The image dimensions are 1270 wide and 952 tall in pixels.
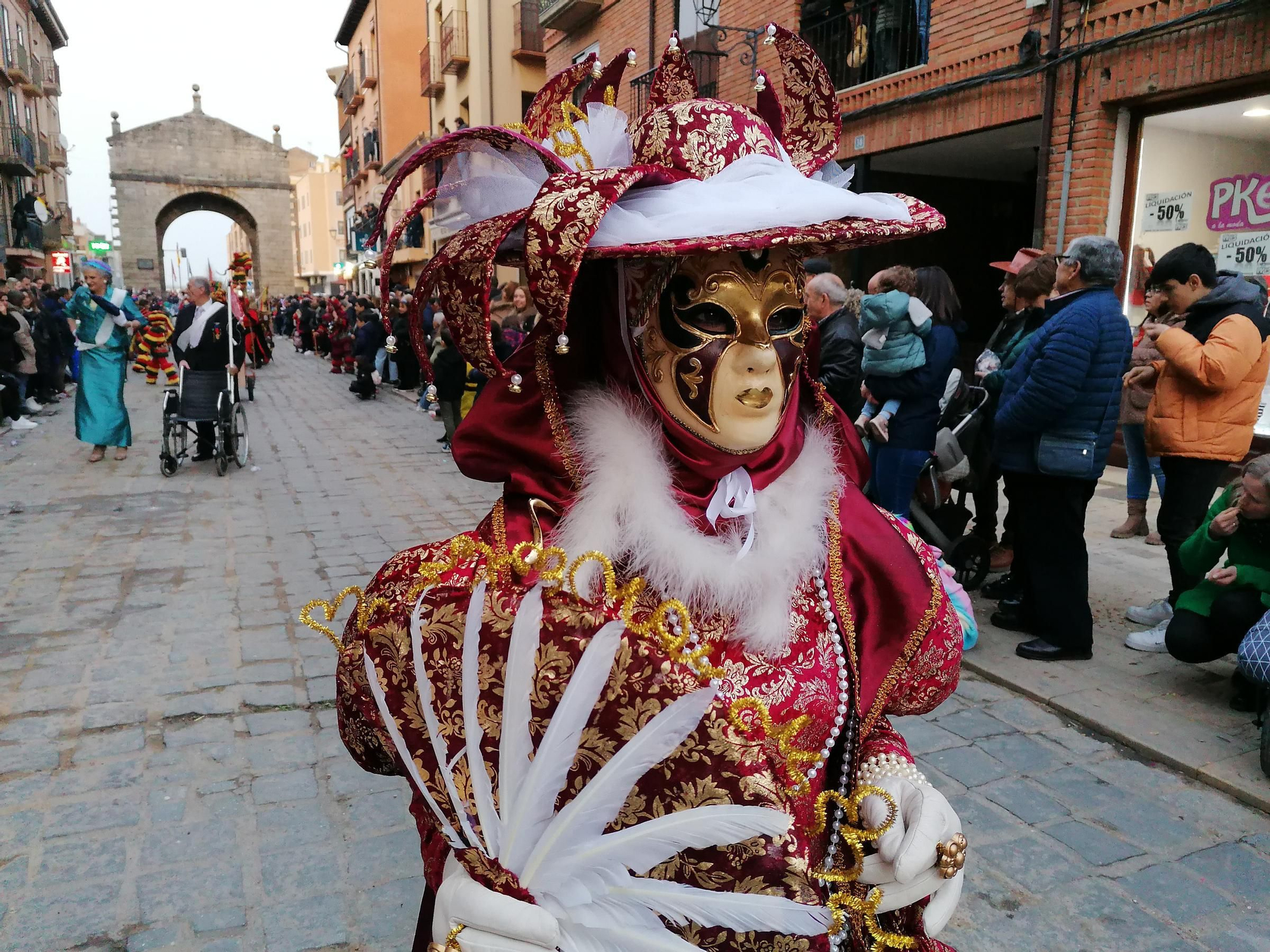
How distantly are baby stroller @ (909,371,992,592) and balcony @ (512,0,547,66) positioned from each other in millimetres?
21348

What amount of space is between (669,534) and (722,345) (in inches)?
11.8

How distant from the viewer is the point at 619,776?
103 centimetres

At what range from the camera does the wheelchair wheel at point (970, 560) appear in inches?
218

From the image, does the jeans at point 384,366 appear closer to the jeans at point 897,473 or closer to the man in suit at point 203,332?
the man in suit at point 203,332

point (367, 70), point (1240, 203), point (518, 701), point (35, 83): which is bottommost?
point (518, 701)

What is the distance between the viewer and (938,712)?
4086 millimetres

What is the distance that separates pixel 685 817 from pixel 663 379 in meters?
0.66

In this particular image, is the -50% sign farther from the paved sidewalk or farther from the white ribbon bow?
the white ribbon bow

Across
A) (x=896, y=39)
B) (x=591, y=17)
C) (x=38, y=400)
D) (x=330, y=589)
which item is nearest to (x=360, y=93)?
(x=591, y=17)

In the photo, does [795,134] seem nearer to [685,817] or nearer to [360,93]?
[685,817]

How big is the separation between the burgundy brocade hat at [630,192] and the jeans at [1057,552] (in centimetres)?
341

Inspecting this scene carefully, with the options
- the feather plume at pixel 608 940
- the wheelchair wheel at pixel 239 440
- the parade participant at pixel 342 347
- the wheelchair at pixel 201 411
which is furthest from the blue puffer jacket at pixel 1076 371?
the parade participant at pixel 342 347

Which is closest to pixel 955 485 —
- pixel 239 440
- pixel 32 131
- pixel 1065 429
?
pixel 1065 429

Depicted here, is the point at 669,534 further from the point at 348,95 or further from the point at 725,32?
the point at 348,95
